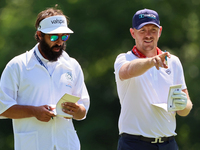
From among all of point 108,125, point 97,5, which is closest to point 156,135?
point 108,125

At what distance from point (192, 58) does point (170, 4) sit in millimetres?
1368

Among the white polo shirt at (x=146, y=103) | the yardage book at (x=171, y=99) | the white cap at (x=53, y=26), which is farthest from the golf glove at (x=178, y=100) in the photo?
the white cap at (x=53, y=26)

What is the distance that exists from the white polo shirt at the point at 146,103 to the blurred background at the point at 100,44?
5.05 m

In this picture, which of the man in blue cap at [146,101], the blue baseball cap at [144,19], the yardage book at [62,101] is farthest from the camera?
the blue baseball cap at [144,19]

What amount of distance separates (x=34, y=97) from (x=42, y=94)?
80mm

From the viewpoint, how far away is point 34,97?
13.4 ft

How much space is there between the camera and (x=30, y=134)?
4043 millimetres

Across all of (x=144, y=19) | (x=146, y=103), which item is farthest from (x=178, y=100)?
(x=144, y=19)

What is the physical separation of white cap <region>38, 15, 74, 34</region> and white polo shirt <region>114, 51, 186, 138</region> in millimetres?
647

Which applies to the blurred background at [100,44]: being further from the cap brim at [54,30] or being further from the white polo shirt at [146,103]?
the white polo shirt at [146,103]

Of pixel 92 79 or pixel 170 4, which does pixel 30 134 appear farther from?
pixel 170 4

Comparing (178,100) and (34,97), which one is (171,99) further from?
(34,97)

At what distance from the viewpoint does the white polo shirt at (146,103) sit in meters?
4.17

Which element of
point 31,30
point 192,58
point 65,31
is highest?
point 31,30
